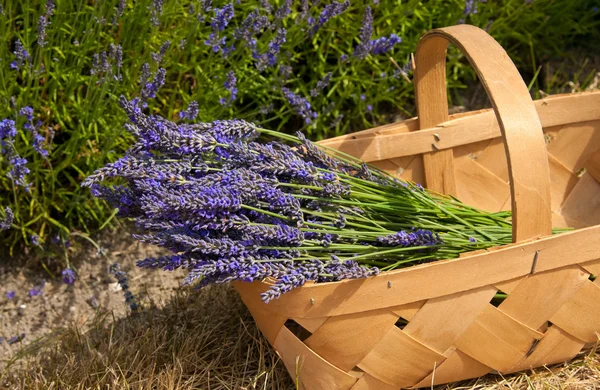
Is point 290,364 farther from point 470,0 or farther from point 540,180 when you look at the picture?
point 470,0

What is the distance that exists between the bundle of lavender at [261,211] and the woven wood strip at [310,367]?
0.49 feet

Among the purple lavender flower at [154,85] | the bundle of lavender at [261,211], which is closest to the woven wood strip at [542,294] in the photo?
the bundle of lavender at [261,211]

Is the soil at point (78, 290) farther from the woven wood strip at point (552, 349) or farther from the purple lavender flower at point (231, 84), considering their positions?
the woven wood strip at point (552, 349)

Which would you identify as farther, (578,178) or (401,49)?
(401,49)

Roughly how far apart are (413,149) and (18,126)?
1011mm

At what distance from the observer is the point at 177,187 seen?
131 cm

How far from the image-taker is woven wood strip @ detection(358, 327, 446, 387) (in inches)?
53.0

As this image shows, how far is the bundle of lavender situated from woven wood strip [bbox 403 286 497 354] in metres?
0.10

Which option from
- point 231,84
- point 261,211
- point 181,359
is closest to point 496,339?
point 261,211

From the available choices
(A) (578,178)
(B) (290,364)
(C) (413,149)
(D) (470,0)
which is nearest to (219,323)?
(B) (290,364)

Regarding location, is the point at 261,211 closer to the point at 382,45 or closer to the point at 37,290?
the point at 382,45

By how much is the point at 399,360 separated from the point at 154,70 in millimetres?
991

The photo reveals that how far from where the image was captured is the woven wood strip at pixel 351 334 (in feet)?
4.33

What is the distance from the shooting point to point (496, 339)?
1400 millimetres
